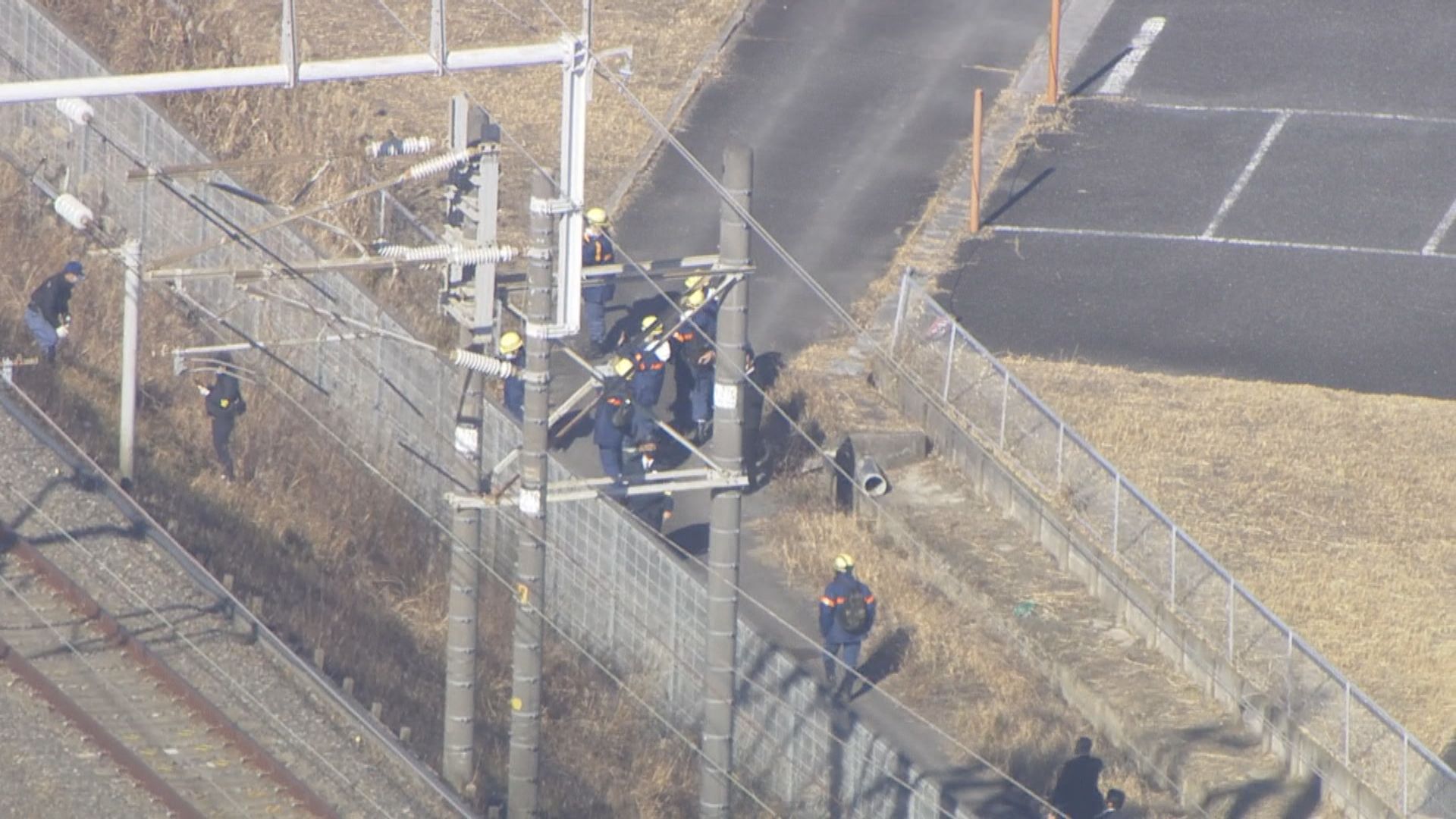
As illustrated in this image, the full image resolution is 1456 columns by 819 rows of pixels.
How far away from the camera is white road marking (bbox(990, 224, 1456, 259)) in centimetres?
2781

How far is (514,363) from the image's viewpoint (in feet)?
58.5

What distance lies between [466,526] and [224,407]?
5463mm

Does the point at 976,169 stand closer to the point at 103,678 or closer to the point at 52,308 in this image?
the point at 52,308

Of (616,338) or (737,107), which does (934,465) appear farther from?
(737,107)

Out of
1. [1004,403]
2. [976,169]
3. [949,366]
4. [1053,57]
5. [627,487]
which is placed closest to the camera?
[627,487]

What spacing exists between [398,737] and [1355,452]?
9.80 meters

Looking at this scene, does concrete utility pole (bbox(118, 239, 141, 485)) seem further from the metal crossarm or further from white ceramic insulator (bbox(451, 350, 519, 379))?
white ceramic insulator (bbox(451, 350, 519, 379))

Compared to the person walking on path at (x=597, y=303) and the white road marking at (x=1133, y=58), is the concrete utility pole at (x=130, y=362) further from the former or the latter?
the white road marking at (x=1133, y=58)

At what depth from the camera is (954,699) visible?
62.8 feet

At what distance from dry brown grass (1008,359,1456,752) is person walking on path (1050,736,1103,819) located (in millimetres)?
3291

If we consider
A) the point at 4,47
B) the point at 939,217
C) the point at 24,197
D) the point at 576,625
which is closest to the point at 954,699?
the point at 576,625

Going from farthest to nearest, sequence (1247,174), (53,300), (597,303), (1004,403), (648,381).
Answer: (1247,174), (597,303), (1004,403), (53,300), (648,381)

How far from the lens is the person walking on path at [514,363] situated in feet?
53.5

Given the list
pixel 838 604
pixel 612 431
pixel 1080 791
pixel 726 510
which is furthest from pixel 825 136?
pixel 726 510
